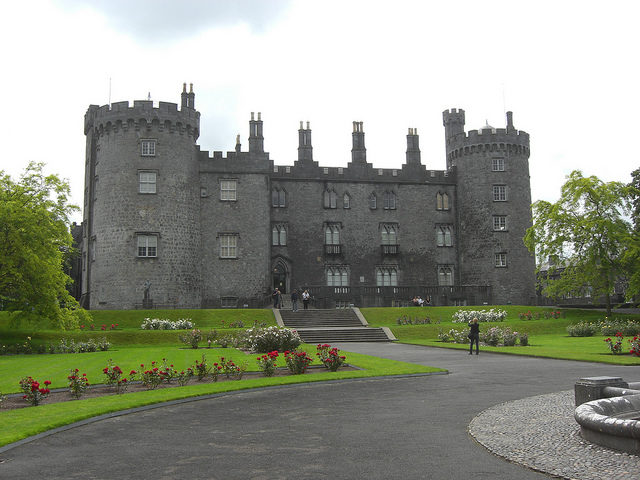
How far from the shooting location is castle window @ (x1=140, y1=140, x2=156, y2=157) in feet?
147

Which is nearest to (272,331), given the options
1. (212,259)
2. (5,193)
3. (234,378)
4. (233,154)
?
(234,378)

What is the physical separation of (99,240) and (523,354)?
31.8 m

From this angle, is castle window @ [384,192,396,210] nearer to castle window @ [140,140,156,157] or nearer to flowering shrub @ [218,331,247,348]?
castle window @ [140,140,156,157]

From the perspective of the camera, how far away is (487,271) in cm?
5122

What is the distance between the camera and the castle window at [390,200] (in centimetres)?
5284

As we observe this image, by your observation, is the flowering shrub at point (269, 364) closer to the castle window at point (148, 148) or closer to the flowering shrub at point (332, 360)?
the flowering shrub at point (332, 360)

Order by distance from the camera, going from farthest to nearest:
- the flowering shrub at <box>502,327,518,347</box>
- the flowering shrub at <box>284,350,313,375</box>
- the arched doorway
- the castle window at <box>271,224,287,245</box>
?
the castle window at <box>271,224,287,245</box> < the arched doorway < the flowering shrub at <box>502,327,518,347</box> < the flowering shrub at <box>284,350,313,375</box>

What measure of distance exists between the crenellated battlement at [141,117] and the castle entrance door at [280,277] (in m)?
13.1

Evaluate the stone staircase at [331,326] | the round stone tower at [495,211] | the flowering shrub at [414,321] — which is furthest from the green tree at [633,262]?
the stone staircase at [331,326]

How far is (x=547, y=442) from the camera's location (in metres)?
8.80

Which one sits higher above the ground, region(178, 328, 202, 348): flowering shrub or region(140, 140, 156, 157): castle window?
region(140, 140, 156, 157): castle window

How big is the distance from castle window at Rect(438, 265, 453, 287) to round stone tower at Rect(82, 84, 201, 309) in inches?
813

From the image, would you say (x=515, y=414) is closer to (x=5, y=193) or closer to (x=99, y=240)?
(x=5, y=193)

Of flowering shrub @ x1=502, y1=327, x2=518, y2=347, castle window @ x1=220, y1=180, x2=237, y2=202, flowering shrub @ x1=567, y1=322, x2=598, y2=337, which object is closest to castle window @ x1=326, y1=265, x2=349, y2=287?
castle window @ x1=220, y1=180, x2=237, y2=202
